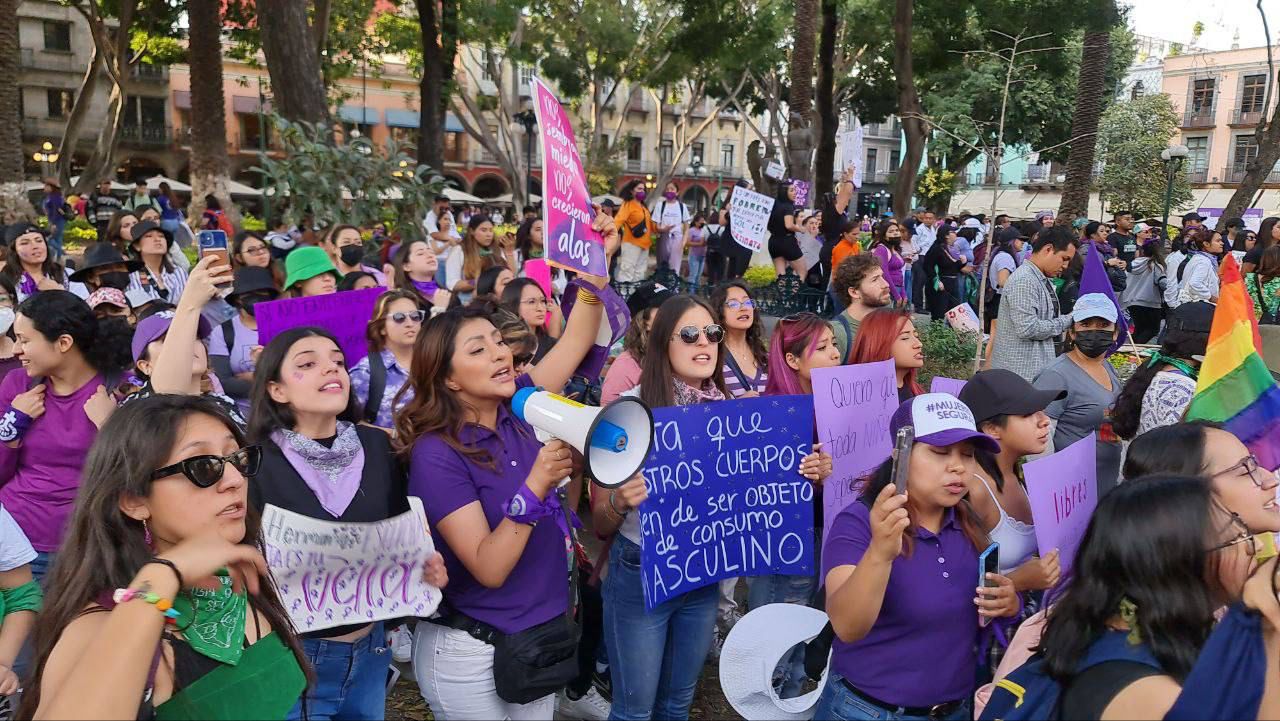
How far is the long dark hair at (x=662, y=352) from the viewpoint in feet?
12.2

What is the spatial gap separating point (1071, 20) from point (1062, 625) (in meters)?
14.9

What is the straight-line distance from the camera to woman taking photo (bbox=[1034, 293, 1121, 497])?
14.4 feet

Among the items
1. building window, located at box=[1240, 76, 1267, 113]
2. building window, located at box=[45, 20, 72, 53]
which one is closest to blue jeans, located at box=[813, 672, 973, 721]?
building window, located at box=[45, 20, 72, 53]

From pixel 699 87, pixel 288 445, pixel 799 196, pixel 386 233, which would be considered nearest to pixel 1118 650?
pixel 288 445

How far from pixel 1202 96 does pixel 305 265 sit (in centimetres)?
5762

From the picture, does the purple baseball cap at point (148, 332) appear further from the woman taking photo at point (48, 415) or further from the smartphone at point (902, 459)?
the smartphone at point (902, 459)

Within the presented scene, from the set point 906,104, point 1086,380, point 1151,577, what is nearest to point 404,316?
point 1086,380

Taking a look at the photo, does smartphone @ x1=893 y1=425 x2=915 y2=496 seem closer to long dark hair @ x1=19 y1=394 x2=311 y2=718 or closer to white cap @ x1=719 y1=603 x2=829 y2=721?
white cap @ x1=719 y1=603 x2=829 y2=721

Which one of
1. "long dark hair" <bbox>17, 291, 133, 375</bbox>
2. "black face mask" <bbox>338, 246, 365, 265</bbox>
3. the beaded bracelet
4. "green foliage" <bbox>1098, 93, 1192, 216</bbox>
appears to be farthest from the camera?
"green foliage" <bbox>1098, 93, 1192, 216</bbox>

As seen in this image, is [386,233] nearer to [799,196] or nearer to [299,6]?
[299,6]

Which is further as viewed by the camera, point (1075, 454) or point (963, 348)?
point (963, 348)

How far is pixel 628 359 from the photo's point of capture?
4234mm

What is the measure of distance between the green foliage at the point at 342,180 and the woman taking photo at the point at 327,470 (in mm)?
8321

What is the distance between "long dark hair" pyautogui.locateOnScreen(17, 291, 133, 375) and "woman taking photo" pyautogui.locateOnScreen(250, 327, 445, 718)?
1075 mm
